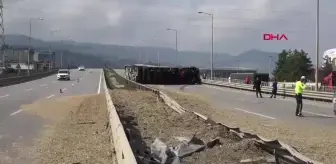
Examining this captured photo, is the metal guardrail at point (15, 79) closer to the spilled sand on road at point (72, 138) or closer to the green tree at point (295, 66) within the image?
the spilled sand on road at point (72, 138)

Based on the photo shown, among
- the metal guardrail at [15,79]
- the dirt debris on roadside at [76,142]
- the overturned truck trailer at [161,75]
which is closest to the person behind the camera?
the dirt debris on roadside at [76,142]

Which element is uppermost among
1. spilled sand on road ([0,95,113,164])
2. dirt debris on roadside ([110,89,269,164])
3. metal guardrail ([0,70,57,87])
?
metal guardrail ([0,70,57,87])

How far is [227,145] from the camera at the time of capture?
11.9 m

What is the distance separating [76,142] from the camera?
1429 centimetres

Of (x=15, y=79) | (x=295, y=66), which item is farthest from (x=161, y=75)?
(x=295, y=66)

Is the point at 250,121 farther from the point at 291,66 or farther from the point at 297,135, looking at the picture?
the point at 291,66

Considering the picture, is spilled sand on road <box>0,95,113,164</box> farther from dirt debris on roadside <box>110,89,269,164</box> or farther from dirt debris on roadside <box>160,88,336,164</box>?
dirt debris on roadside <box>160,88,336,164</box>

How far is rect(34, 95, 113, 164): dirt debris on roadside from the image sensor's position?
38.0ft

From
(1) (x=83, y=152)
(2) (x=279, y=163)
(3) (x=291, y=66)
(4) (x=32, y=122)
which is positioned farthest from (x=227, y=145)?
(3) (x=291, y=66)

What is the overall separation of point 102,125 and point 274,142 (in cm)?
827

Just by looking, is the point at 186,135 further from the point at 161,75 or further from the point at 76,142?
the point at 161,75

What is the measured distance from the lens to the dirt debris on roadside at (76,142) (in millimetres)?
11594

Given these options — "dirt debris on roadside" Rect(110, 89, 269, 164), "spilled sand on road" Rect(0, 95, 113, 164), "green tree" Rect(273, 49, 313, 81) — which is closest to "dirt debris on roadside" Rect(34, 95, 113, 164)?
"spilled sand on road" Rect(0, 95, 113, 164)

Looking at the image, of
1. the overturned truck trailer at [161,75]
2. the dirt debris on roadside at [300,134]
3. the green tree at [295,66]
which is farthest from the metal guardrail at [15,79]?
the green tree at [295,66]
